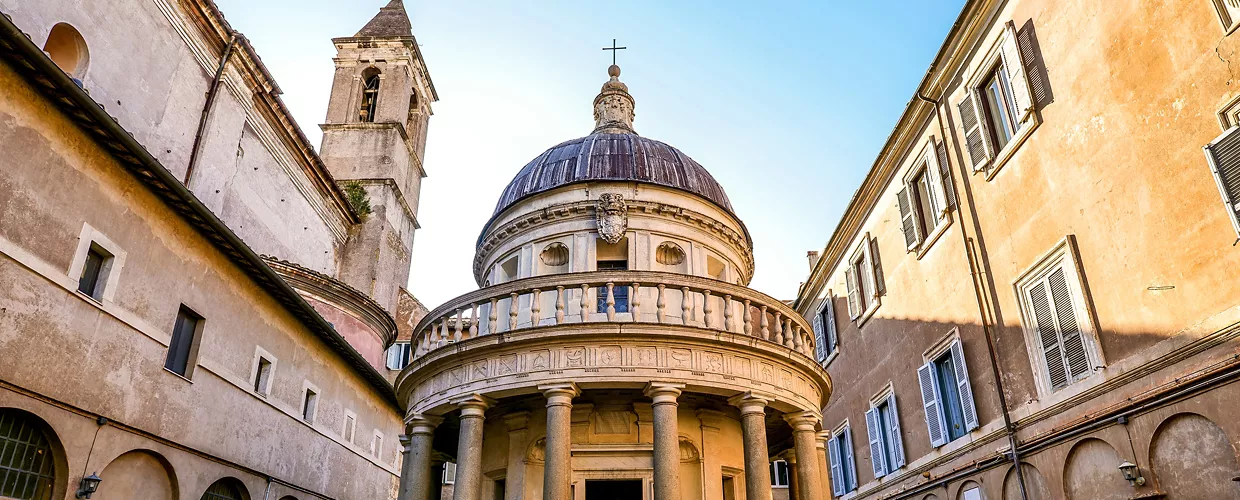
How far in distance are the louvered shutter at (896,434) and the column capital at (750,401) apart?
8.05 meters

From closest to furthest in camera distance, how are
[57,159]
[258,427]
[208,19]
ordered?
[57,159] → [258,427] → [208,19]

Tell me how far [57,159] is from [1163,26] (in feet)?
54.1

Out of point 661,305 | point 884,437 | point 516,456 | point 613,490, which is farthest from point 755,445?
point 884,437

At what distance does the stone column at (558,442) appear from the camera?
11695 mm

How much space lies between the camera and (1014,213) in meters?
14.4

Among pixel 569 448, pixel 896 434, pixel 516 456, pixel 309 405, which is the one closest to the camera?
pixel 569 448

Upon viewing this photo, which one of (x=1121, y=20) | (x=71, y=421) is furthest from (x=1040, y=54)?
(x=71, y=421)

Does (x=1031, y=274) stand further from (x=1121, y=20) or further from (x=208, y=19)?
(x=208, y=19)

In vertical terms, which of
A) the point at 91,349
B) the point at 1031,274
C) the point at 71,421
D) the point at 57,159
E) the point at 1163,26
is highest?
the point at 1163,26

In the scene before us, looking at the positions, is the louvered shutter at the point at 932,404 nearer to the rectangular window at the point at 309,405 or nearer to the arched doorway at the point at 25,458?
the rectangular window at the point at 309,405

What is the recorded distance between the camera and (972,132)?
15.7 m

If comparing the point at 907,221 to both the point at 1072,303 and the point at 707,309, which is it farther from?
the point at 707,309

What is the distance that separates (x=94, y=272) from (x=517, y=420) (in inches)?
300

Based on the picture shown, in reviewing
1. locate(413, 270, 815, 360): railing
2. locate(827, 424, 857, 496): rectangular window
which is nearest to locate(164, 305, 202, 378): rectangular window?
locate(413, 270, 815, 360): railing
